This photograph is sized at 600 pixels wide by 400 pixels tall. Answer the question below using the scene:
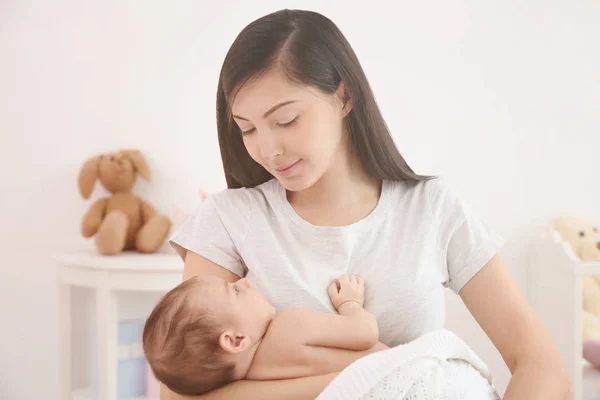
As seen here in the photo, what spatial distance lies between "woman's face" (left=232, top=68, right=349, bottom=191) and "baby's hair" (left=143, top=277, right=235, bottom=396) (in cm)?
27

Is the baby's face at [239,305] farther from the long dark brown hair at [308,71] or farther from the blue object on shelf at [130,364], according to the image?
the blue object on shelf at [130,364]

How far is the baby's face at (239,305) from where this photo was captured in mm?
1153

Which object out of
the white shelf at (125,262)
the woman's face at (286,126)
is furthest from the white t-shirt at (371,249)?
the white shelf at (125,262)

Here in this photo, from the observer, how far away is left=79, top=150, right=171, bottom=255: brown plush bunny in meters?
2.60

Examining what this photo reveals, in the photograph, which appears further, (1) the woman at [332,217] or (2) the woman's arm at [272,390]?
(1) the woman at [332,217]

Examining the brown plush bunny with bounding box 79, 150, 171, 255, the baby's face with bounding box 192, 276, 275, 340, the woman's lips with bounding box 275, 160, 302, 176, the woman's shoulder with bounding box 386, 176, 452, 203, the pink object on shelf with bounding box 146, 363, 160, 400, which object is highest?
the woman's lips with bounding box 275, 160, 302, 176

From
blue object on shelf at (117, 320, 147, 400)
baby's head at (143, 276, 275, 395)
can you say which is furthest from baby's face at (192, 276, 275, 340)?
blue object on shelf at (117, 320, 147, 400)

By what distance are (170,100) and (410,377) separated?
80.1 inches

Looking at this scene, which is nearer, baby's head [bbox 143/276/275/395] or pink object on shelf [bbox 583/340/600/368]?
baby's head [bbox 143/276/275/395]

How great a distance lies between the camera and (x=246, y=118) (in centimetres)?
121

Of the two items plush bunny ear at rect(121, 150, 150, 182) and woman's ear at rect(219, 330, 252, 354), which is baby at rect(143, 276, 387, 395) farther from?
plush bunny ear at rect(121, 150, 150, 182)

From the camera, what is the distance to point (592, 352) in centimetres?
225

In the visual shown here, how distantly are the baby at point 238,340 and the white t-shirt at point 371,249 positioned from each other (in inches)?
3.0

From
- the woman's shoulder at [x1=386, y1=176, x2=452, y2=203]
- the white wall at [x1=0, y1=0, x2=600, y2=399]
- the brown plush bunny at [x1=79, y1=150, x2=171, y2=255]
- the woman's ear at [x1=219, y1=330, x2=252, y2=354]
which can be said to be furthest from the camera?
the white wall at [x1=0, y1=0, x2=600, y2=399]
